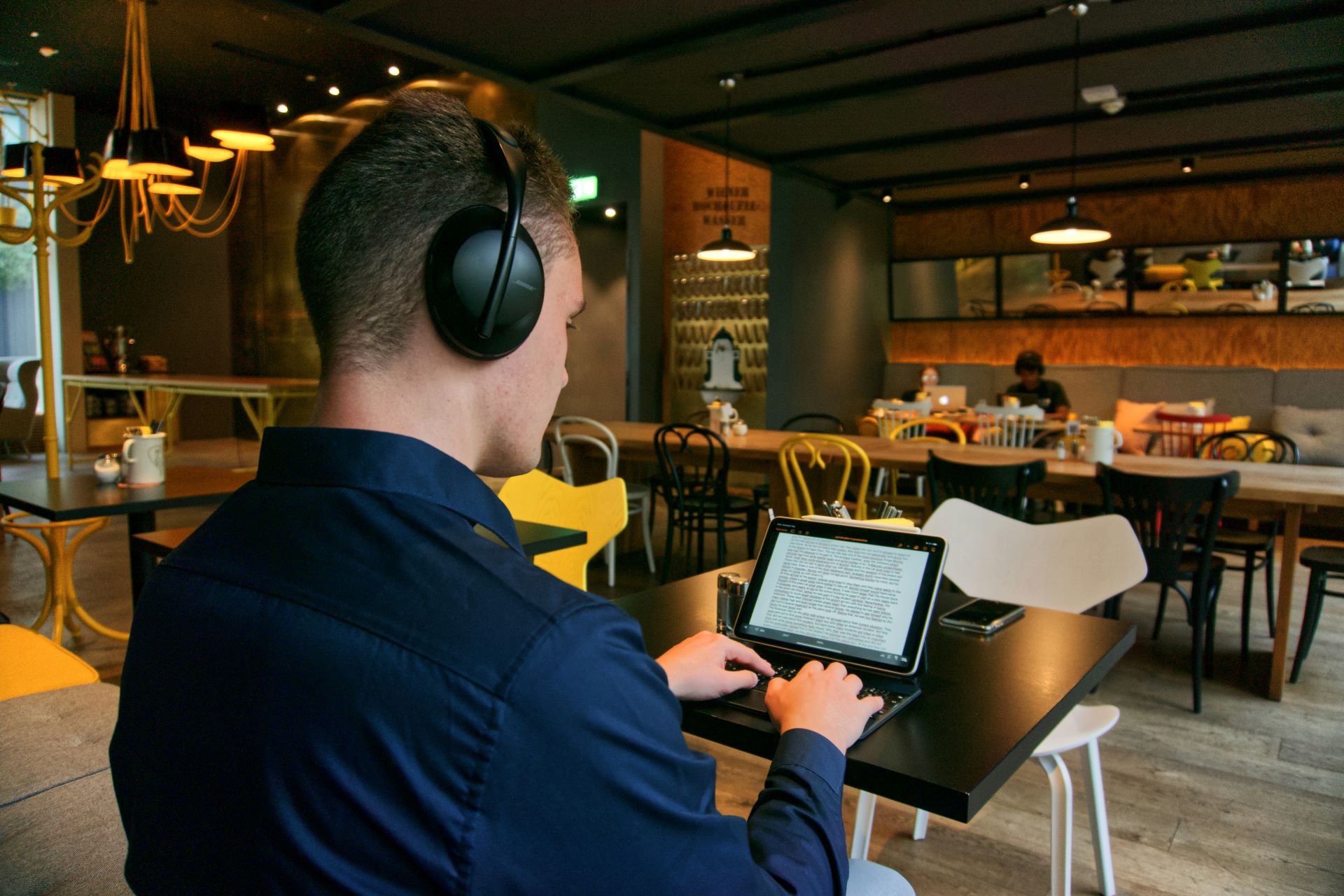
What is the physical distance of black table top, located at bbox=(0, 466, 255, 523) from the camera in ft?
8.49

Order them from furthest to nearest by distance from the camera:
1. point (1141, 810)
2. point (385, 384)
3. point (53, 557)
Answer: point (53, 557) < point (1141, 810) < point (385, 384)

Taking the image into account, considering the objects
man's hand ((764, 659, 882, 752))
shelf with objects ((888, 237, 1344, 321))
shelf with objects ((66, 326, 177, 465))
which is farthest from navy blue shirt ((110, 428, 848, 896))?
shelf with objects ((66, 326, 177, 465))

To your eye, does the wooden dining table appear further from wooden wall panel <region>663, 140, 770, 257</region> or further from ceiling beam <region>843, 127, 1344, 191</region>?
wooden wall panel <region>663, 140, 770, 257</region>

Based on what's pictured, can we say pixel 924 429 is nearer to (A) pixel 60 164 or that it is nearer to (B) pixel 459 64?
(B) pixel 459 64

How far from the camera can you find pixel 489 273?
0.68 metres

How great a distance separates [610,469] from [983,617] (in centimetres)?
345

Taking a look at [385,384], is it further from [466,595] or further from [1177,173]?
[1177,173]

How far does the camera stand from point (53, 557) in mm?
3451

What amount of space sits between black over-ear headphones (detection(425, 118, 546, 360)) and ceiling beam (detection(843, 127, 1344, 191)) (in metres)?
7.82

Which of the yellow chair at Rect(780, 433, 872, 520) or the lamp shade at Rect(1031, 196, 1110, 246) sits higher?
the lamp shade at Rect(1031, 196, 1110, 246)

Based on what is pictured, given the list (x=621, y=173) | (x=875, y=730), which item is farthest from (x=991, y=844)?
(x=621, y=173)

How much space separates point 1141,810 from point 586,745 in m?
2.51

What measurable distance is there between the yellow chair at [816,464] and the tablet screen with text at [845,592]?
273 cm

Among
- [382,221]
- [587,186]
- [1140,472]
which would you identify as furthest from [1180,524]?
[587,186]
